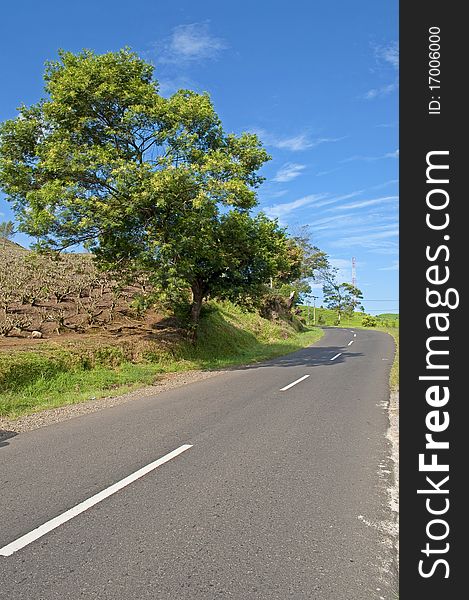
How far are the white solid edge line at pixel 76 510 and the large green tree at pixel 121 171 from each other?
8.60m

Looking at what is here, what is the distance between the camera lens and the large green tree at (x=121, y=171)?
13.3 metres

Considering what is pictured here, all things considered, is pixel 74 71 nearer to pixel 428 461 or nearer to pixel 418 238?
pixel 418 238

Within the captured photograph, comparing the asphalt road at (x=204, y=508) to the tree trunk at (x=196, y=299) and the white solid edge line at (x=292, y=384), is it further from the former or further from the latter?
the tree trunk at (x=196, y=299)

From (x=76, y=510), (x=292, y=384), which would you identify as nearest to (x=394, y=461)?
(x=76, y=510)

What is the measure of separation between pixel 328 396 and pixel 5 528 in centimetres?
769

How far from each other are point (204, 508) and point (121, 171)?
35.7 feet

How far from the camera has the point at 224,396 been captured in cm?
1029

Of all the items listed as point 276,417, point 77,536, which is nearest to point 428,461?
point 77,536

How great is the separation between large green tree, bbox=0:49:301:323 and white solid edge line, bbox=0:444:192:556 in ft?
28.2

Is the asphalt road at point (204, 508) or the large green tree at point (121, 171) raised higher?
the large green tree at point (121, 171)

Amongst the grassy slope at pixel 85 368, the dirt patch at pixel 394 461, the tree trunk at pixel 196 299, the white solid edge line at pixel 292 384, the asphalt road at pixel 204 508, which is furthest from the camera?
the tree trunk at pixel 196 299

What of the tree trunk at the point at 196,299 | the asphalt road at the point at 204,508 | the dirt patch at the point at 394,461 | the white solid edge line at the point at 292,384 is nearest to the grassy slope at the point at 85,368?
the tree trunk at the point at 196,299

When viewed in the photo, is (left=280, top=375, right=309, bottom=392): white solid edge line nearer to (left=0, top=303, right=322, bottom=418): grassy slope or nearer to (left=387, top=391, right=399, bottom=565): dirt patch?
(left=387, top=391, right=399, bottom=565): dirt patch

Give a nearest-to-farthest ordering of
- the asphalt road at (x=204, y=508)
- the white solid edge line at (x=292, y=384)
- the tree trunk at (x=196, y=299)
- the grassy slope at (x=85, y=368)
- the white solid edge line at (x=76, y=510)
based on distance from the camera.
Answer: the asphalt road at (x=204, y=508) → the white solid edge line at (x=76, y=510) → the grassy slope at (x=85, y=368) → the white solid edge line at (x=292, y=384) → the tree trunk at (x=196, y=299)
